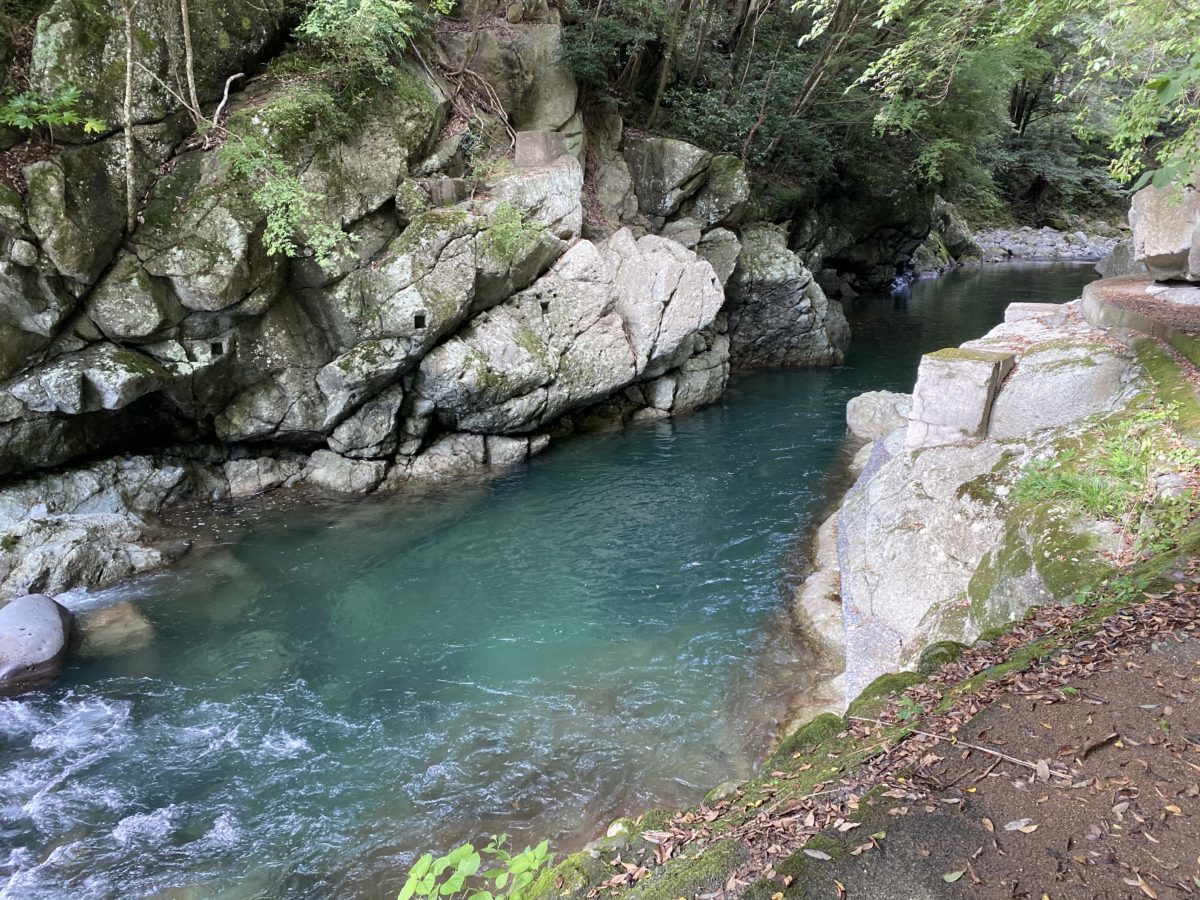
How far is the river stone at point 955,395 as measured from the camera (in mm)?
9094

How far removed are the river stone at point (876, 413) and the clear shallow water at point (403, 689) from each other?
3.38 meters

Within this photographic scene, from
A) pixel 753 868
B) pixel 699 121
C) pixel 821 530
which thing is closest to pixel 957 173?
pixel 699 121

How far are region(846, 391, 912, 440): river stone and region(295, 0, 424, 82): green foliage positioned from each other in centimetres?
1293

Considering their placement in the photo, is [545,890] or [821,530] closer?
[545,890]

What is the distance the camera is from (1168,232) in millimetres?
10094

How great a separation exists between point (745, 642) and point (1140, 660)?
19.8 ft

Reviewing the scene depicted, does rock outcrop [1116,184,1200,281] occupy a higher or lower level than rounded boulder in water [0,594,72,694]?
higher

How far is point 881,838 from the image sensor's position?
299 cm

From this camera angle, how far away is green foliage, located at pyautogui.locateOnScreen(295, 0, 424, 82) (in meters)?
12.9

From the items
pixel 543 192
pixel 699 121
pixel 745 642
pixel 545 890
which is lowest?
pixel 745 642

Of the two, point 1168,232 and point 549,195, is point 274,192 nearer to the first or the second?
point 549,195

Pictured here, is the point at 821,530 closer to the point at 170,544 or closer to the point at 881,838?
the point at 881,838

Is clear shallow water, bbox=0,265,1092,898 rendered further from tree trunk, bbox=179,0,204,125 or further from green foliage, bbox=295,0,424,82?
green foliage, bbox=295,0,424,82

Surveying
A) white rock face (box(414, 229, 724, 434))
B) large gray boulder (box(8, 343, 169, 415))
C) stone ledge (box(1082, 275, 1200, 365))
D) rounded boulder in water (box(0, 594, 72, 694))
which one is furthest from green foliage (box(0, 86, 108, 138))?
stone ledge (box(1082, 275, 1200, 365))
